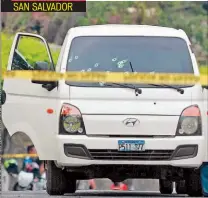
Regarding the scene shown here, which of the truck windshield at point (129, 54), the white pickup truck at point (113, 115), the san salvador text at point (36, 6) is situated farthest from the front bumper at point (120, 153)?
the san salvador text at point (36, 6)

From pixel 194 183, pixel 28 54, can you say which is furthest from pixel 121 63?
pixel 28 54

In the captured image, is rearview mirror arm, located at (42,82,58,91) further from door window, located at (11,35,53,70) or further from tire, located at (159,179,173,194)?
tire, located at (159,179,173,194)

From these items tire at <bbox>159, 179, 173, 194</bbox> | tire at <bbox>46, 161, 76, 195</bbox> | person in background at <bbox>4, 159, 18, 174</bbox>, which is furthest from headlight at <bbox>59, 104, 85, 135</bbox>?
person in background at <bbox>4, 159, 18, 174</bbox>

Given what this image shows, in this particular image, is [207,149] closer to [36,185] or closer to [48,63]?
[48,63]

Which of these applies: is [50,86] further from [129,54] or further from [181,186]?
[181,186]

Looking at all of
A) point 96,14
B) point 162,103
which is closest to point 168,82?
point 162,103

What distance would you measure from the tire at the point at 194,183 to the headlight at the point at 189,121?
2.84 ft

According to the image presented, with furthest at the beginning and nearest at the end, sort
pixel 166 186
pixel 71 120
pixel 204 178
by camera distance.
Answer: pixel 166 186 → pixel 204 178 → pixel 71 120

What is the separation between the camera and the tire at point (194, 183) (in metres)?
11.5

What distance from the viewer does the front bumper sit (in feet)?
35.2

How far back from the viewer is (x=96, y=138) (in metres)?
10.7

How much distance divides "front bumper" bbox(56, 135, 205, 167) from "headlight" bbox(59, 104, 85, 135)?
7cm

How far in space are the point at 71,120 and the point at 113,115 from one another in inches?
16.4

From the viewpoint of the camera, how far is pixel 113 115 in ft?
35.3
